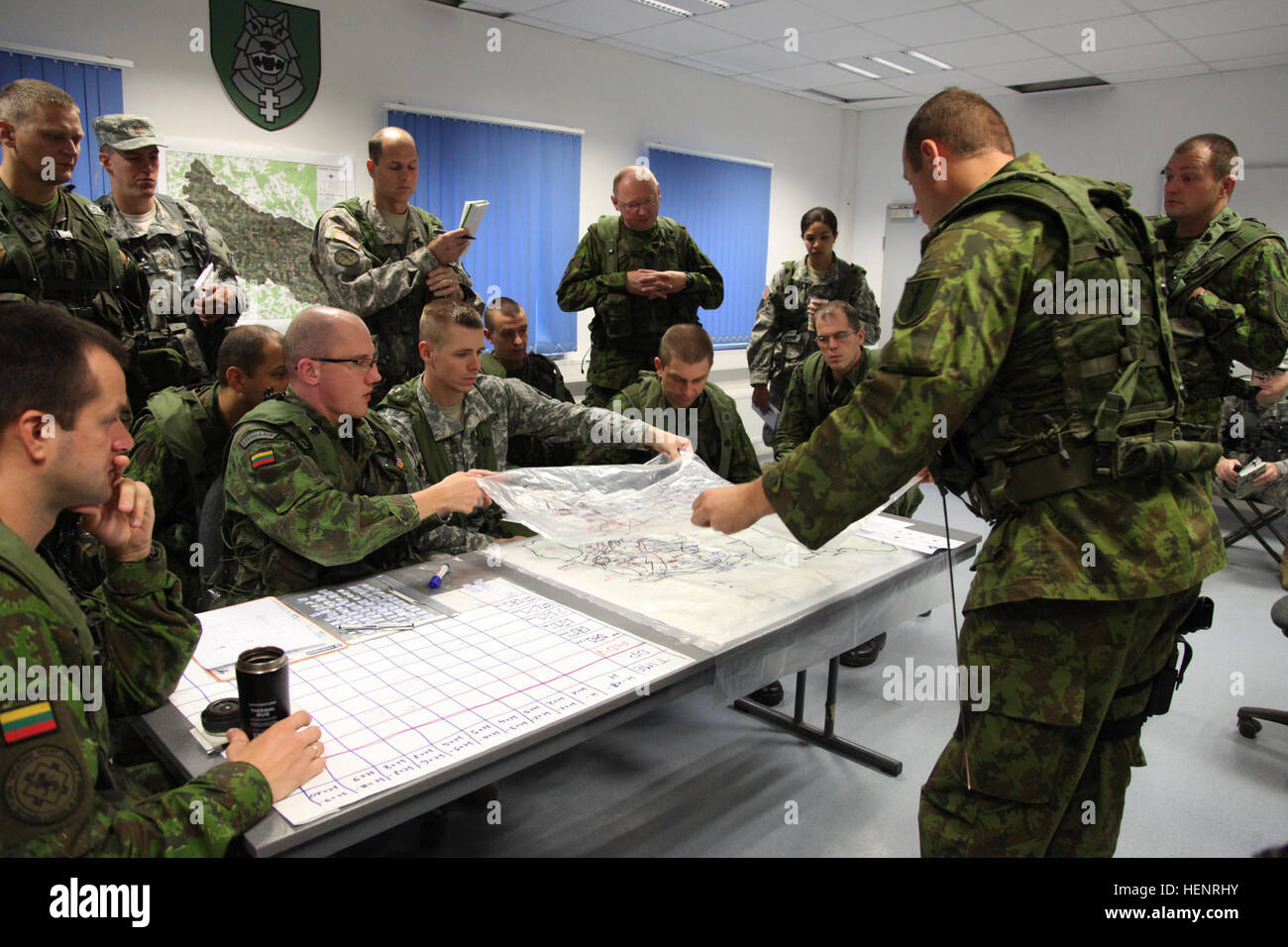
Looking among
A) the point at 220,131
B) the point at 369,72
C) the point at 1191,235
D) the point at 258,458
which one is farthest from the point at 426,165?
the point at 1191,235

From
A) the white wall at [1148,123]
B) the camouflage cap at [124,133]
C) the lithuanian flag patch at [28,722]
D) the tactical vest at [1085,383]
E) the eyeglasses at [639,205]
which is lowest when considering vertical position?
the lithuanian flag patch at [28,722]

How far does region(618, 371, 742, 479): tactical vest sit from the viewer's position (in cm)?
323

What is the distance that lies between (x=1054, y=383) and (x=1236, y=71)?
6649 millimetres

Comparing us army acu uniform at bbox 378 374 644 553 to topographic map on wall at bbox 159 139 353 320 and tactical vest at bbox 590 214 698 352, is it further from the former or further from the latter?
topographic map on wall at bbox 159 139 353 320

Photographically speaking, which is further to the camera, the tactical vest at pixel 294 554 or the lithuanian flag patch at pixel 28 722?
the tactical vest at pixel 294 554

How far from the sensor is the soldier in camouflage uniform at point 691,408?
308cm

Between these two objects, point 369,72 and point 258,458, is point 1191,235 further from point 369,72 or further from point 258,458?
point 369,72

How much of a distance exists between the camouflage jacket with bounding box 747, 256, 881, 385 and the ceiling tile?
1.59 m

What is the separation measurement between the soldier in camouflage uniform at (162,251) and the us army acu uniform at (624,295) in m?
1.44

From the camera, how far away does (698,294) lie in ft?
12.6

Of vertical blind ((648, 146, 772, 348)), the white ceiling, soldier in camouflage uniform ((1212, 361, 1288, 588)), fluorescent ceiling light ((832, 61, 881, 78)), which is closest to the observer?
soldier in camouflage uniform ((1212, 361, 1288, 588))

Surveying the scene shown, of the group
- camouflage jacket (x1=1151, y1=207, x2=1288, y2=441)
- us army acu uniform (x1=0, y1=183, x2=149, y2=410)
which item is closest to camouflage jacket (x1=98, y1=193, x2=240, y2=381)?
us army acu uniform (x1=0, y1=183, x2=149, y2=410)

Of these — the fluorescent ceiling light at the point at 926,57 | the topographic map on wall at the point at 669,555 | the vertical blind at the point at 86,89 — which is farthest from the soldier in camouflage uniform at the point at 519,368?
the fluorescent ceiling light at the point at 926,57

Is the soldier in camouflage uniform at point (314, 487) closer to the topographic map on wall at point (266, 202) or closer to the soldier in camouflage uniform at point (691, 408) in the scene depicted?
the soldier in camouflage uniform at point (691, 408)
